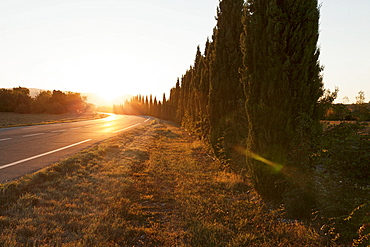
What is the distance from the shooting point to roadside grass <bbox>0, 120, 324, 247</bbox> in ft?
11.1

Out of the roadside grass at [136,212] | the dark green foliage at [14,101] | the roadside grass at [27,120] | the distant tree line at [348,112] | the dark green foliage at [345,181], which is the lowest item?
the roadside grass at [136,212]

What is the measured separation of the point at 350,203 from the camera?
129 inches

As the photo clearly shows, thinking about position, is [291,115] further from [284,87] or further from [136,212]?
[136,212]

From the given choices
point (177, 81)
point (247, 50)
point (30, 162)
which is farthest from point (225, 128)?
point (177, 81)

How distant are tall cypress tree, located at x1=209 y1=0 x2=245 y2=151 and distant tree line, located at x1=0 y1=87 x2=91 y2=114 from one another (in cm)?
6238

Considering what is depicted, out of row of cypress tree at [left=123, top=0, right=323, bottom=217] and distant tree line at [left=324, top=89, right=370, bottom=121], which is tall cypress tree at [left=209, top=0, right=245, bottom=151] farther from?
distant tree line at [left=324, top=89, right=370, bottom=121]

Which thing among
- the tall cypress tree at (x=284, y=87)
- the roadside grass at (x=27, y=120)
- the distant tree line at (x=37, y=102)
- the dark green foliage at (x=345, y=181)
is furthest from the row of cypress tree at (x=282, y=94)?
the distant tree line at (x=37, y=102)

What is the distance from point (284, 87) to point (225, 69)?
4.71 m

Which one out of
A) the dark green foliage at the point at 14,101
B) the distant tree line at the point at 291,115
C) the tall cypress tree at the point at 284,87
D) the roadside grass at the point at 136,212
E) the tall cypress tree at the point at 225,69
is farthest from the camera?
the dark green foliage at the point at 14,101

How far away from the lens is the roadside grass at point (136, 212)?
3.38 metres

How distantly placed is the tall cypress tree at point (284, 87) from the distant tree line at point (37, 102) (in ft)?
217

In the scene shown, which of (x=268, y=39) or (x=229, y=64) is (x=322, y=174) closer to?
(x=268, y=39)

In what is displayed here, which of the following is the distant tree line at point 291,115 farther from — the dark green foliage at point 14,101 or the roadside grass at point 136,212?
the dark green foliage at point 14,101

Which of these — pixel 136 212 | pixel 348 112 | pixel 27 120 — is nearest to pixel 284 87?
pixel 348 112
